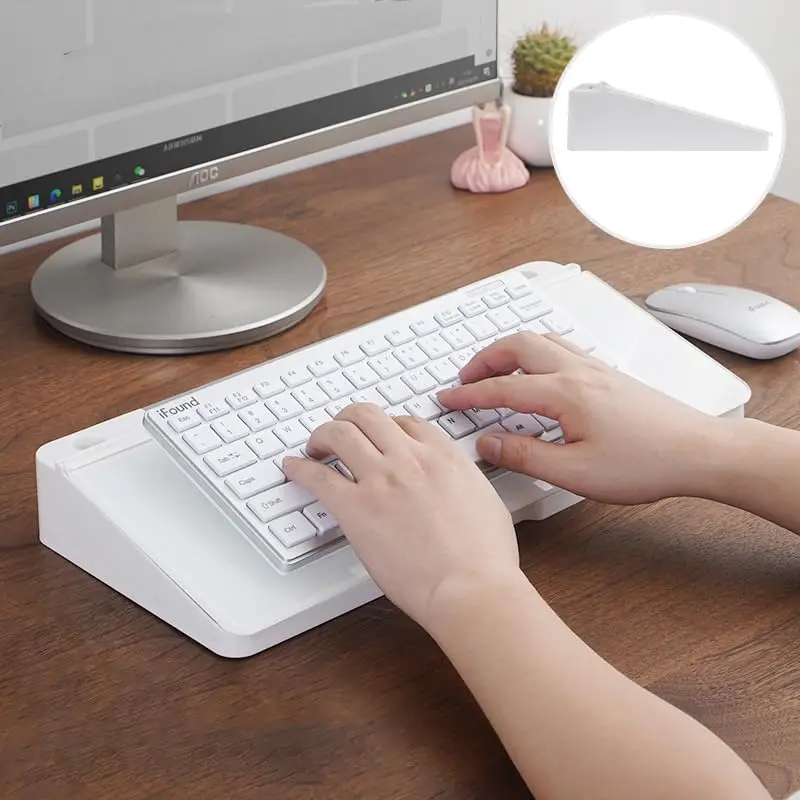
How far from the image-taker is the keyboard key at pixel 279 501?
73cm

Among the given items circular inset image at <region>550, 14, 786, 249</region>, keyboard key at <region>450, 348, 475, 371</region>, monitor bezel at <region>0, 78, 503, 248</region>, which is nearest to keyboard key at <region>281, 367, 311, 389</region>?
keyboard key at <region>450, 348, 475, 371</region>

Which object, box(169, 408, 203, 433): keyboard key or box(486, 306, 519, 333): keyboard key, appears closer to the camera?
box(169, 408, 203, 433): keyboard key

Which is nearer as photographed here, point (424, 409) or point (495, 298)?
point (424, 409)

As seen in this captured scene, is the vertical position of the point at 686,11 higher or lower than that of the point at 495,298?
higher

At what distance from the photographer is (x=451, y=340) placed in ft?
2.93

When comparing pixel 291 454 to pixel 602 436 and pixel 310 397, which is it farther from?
pixel 602 436

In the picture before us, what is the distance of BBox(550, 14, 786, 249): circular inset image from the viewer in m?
1.27

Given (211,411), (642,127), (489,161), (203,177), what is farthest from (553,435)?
(642,127)

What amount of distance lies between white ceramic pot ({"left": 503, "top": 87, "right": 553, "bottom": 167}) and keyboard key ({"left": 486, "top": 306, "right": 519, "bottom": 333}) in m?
0.41

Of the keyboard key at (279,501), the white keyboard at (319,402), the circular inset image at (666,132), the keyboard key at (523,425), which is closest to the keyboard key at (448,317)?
the white keyboard at (319,402)

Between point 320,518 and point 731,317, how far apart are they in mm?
415

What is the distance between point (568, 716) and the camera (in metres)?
0.61

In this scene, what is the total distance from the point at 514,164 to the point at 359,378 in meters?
0.50

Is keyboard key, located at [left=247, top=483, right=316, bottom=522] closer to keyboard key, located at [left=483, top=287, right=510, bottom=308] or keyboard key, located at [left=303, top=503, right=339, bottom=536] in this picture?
keyboard key, located at [left=303, top=503, right=339, bottom=536]
